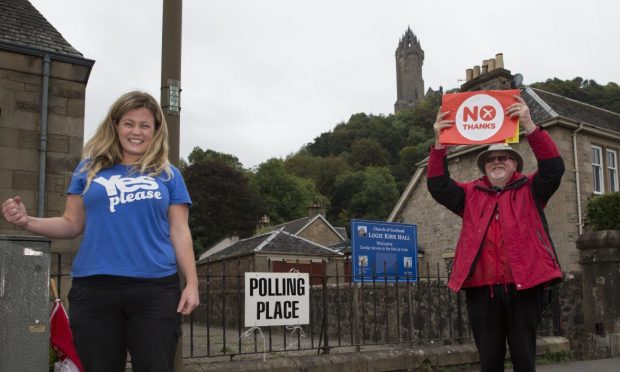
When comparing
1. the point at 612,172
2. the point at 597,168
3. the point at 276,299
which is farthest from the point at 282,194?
the point at 276,299

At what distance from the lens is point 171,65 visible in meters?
4.89

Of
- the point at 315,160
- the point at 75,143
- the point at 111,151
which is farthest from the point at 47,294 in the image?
the point at 315,160

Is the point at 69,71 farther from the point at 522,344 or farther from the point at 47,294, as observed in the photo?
the point at 522,344

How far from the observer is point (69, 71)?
10.2 m

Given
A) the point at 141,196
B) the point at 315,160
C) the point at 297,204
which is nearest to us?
the point at 141,196

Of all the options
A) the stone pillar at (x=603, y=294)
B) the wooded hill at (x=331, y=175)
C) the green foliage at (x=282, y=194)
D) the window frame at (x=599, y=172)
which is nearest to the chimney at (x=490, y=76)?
the window frame at (x=599, y=172)

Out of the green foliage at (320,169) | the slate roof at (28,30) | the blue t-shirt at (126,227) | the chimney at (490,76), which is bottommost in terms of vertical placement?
the blue t-shirt at (126,227)

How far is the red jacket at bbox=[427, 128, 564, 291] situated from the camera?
3502 millimetres

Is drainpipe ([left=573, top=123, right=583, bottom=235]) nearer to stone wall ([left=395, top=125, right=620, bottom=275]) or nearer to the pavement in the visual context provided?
stone wall ([left=395, top=125, right=620, bottom=275])

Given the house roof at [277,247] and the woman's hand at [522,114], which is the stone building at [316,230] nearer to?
the house roof at [277,247]

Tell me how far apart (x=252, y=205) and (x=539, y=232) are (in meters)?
50.4

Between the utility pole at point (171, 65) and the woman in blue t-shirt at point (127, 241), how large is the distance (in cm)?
173

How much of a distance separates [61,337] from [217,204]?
160ft

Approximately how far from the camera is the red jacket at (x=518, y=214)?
3502 millimetres
